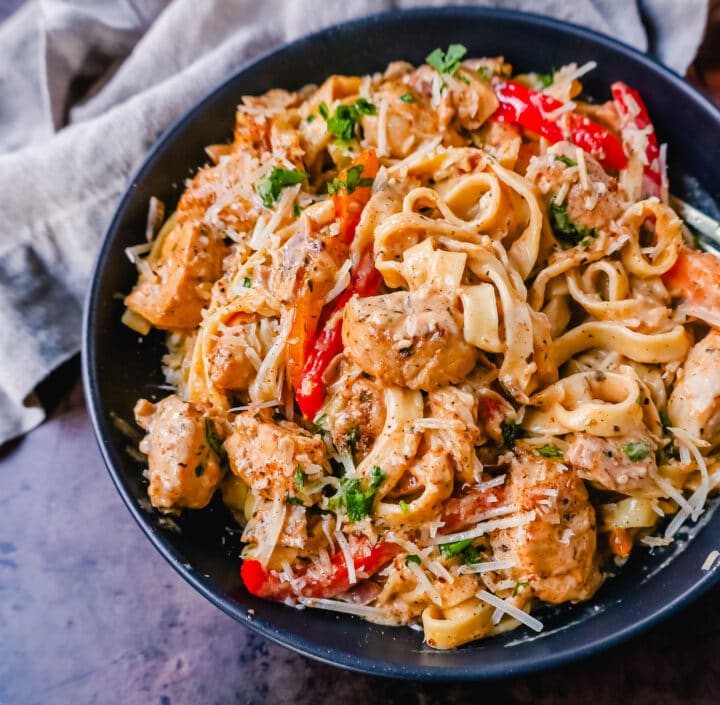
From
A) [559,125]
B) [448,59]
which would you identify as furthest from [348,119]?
[559,125]

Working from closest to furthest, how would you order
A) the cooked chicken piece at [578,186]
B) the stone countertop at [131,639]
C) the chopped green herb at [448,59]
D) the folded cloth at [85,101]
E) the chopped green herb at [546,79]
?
the cooked chicken piece at [578,186] → the stone countertop at [131,639] → the chopped green herb at [448,59] → the chopped green herb at [546,79] → the folded cloth at [85,101]

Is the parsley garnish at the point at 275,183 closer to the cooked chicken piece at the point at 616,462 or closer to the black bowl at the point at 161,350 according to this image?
the black bowl at the point at 161,350

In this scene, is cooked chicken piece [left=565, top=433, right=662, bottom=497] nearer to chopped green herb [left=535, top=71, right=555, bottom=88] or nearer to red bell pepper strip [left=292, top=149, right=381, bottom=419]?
red bell pepper strip [left=292, top=149, right=381, bottom=419]

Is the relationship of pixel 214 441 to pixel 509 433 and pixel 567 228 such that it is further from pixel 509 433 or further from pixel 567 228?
pixel 567 228

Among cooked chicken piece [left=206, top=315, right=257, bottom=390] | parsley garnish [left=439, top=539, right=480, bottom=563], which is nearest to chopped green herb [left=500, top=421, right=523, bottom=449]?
parsley garnish [left=439, top=539, right=480, bottom=563]

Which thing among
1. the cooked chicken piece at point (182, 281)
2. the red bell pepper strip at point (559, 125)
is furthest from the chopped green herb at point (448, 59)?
the cooked chicken piece at point (182, 281)

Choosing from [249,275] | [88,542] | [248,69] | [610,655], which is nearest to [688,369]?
[610,655]
